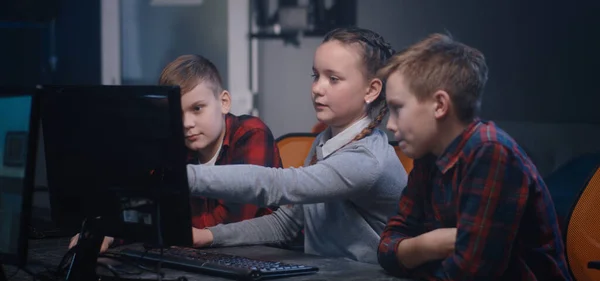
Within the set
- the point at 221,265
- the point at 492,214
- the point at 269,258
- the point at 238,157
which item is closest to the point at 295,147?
the point at 238,157

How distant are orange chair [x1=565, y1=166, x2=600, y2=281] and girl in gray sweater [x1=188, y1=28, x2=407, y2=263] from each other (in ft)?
1.90

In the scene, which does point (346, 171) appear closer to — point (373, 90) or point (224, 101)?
point (373, 90)

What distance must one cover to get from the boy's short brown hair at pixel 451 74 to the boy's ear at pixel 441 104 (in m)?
0.01

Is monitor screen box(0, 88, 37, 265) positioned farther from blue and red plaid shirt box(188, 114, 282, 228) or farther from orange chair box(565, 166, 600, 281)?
orange chair box(565, 166, 600, 281)

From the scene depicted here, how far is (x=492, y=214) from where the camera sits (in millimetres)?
1308

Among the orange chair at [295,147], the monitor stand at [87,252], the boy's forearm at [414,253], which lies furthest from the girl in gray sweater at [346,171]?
the orange chair at [295,147]

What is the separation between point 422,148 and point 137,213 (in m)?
0.55

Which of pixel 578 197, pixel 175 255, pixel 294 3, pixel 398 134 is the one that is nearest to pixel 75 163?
pixel 175 255

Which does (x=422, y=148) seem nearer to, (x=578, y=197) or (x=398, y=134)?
(x=398, y=134)

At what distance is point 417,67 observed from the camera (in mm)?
1454

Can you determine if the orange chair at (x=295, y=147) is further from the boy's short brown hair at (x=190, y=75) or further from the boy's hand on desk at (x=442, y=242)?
the boy's hand on desk at (x=442, y=242)

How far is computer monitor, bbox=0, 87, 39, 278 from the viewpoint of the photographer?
1.26m

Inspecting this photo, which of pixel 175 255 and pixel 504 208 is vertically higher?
pixel 504 208

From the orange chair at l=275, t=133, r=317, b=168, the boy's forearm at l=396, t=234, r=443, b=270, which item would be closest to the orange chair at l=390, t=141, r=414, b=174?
the orange chair at l=275, t=133, r=317, b=168
